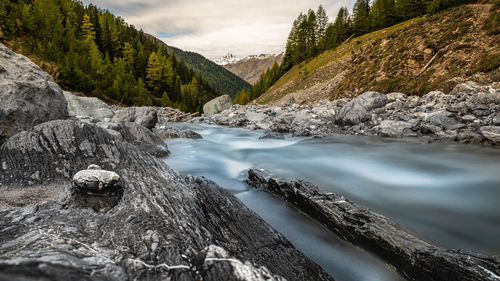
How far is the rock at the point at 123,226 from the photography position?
138 centimetres

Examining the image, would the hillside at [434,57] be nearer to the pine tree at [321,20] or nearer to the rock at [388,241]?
the rock at [388,241]

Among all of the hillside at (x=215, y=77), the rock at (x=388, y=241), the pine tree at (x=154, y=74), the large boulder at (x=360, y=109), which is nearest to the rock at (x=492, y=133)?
the large boulder at (x=360, y=109)

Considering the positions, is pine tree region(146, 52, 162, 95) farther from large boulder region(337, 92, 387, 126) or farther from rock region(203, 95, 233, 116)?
large boulder region(337, 92, 387, 126)

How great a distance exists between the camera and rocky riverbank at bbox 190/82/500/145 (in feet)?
26.2

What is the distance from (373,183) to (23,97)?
337 inches

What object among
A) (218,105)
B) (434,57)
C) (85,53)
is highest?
(85,53)

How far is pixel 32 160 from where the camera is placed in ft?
10.5

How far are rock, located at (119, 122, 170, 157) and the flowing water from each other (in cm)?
44

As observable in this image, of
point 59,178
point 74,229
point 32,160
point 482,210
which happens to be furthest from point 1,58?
point 482,210

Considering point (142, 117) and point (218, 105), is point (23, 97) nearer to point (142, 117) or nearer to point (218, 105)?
point (142, 117)

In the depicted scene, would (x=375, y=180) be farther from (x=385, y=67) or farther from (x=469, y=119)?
(x=385, y=67)

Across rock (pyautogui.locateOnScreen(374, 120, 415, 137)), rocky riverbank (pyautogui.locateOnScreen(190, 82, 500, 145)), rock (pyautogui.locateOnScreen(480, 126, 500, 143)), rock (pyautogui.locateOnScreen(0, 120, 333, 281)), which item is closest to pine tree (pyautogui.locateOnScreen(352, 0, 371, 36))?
rocky riverbank (pyautogui.locateOnScreen(190, 82, 500, 145))

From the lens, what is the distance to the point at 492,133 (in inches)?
270

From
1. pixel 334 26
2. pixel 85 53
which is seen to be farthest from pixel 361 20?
pixel 85 53
